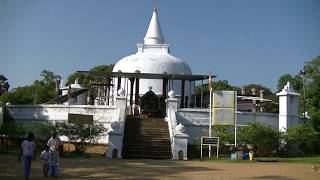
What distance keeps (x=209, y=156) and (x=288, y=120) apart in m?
6.19

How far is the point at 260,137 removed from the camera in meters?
25.3

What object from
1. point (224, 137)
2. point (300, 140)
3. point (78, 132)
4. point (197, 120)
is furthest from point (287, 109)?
point (78, 132)

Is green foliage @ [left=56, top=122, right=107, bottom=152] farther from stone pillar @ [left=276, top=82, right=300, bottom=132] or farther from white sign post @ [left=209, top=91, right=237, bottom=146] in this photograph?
stone pillar @ [left=276, top=82, right=300, bottom=132]

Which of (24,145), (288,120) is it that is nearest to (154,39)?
(288,120)

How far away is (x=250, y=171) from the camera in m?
17.4

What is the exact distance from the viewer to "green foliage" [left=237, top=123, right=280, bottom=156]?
83.2 ft

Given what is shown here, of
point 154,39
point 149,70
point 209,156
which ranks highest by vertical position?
point 154,39

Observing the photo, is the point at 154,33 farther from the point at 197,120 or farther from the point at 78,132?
the point at 78,132

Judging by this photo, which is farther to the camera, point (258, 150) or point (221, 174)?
point (258, 150)

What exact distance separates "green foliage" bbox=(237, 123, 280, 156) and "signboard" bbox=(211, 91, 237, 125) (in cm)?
123

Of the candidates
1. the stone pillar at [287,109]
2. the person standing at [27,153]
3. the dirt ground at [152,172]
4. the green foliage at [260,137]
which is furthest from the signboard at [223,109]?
the person standing at [27,153]

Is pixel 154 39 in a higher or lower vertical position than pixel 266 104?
higher

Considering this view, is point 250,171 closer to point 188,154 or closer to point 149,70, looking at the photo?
point 188,154

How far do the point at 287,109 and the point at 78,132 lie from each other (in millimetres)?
12075
